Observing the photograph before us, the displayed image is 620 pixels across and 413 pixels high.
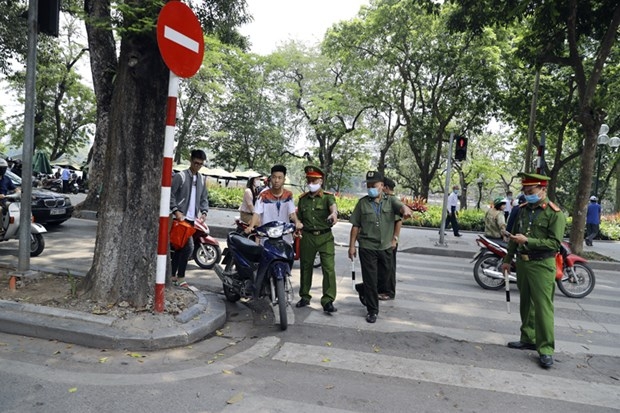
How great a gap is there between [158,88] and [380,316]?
356 cm

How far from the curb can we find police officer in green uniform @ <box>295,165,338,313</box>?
149 cm

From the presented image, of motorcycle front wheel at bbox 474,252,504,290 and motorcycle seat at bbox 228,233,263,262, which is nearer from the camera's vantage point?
motorcycle seat at bbox 228,233,263,262

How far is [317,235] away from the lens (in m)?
5.46

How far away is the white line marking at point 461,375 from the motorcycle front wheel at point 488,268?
3.61m

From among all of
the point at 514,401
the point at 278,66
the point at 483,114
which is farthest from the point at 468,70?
the point at 514,401

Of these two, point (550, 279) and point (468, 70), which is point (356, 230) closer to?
point (550, 279)

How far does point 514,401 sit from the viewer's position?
3.29 m

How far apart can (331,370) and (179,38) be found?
324cm

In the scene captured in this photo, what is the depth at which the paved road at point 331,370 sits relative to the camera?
3.09 m

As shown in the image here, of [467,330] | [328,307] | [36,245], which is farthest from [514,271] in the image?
[36,245]

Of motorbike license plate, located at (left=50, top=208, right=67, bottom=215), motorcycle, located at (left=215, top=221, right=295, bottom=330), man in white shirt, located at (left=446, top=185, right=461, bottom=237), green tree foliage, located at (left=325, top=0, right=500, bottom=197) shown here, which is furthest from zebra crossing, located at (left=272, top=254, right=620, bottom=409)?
green tree foliage, located at (left=325, top=0, right=500, bottom=197)

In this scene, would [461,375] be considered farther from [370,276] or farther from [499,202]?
[499,202]

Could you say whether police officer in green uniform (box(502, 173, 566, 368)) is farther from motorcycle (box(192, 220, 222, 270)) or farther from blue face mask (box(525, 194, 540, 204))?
motorcycle (box(192, 220, 222, 270))

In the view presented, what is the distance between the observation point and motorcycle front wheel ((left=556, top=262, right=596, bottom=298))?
699 centimetres
